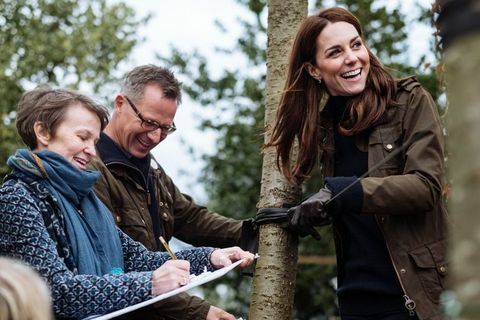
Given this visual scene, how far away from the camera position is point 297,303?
15.2m

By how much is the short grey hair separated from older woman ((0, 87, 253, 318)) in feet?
3.03

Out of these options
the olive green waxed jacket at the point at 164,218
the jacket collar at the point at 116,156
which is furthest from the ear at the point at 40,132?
the jacket collar at the point at 116,156

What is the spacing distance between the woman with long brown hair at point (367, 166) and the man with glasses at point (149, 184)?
2.60 ft

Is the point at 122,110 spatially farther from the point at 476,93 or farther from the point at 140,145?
the point at 476,93

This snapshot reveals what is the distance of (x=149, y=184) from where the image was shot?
484cm

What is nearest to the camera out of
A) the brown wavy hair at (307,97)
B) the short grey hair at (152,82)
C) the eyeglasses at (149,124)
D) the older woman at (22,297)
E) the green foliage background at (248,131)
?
the older woman at (22,297)

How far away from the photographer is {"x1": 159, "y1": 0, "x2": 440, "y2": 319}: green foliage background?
1473 cm

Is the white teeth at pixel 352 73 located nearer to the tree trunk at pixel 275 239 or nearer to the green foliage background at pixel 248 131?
the tree trunk at pixel 275 239

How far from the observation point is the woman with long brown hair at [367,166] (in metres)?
3.67

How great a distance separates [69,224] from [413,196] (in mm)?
1429

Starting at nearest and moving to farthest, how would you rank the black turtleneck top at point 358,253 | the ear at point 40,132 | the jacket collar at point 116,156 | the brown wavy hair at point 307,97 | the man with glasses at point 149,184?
the black turtleneck top at point 358,253, the ear at point 40,132, the brown wavy hair at point 307,97, the man with glasses at point 149,184, the jacket collar at point 116,156

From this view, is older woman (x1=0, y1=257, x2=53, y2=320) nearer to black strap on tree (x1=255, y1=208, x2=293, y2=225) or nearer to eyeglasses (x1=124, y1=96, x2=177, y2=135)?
black strap on tree (x1=255, y1=208, x2=293, y2=225)

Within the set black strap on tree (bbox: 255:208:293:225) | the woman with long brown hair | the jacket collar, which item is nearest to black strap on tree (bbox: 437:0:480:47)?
the woman with long brown hair

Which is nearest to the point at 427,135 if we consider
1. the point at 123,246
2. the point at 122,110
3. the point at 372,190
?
the point at 372,190
